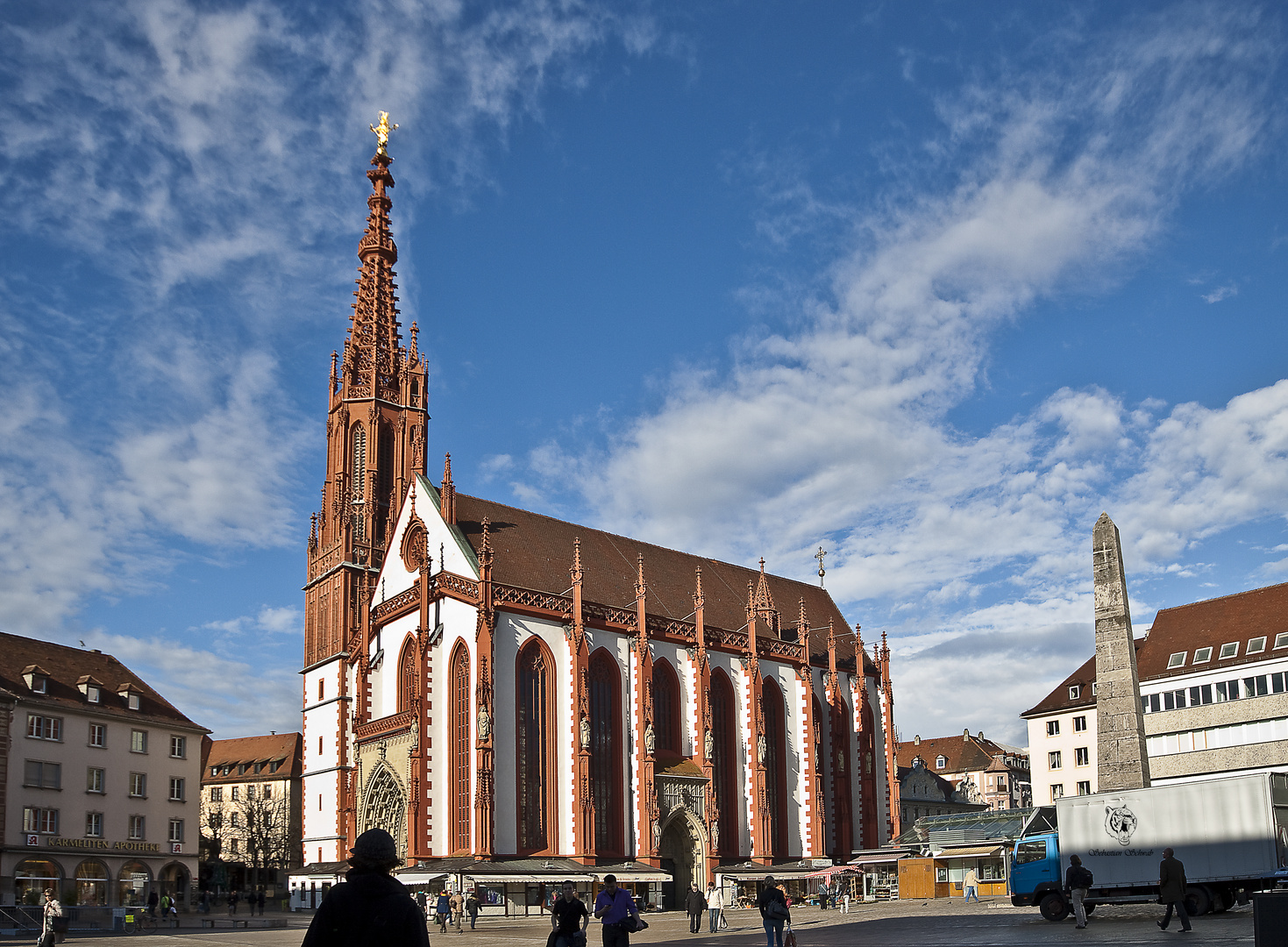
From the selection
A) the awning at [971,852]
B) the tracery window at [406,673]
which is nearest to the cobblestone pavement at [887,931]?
the awning at [971,852]

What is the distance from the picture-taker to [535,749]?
47.8 m

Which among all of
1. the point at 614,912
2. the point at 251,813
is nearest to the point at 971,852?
the point at 614,912

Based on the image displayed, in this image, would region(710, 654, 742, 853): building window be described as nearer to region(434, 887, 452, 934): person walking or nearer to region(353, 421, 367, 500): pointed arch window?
region(434, 887, 452, 934): person walking

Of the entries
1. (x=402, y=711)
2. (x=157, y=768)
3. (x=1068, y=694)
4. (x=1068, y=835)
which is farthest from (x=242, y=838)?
(x=1068, y=835)

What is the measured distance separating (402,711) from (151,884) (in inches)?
783

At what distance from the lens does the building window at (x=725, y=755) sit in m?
54.7

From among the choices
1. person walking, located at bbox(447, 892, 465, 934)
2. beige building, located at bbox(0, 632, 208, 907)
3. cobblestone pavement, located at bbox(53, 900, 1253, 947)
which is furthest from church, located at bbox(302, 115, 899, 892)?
beige building, located at bbox(0, 632, 208, 907)

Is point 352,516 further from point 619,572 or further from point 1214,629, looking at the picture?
point 1214,629

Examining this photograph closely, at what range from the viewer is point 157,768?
6159 centimetres

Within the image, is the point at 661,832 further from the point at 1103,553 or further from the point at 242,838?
the point at 242,838

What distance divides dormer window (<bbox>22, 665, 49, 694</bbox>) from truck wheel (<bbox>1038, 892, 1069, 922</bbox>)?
152ft

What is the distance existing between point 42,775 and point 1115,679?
4603 cm

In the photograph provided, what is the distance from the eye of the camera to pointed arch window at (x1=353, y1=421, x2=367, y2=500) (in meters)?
62.0

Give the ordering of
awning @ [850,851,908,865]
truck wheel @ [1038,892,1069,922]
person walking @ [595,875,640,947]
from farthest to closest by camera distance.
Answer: awning @ [850,851,908,865] → truck wheel @ [1038,892,1069,922] → person walking @ [595,875,640,947]
